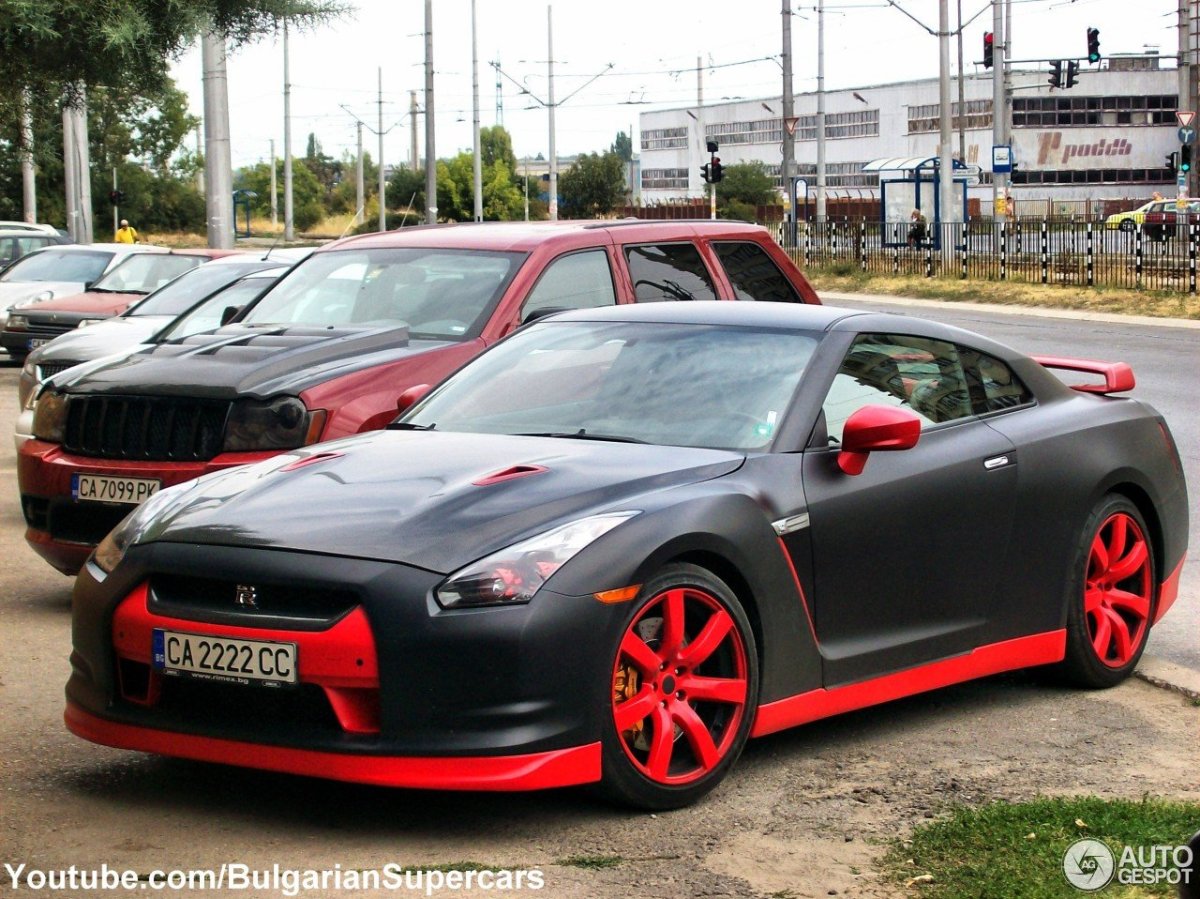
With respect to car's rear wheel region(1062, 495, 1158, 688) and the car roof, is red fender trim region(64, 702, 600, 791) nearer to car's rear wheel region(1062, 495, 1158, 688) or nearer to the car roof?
car's rear wheel region(1062, 495, 1158, 688)

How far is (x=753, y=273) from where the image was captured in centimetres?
948

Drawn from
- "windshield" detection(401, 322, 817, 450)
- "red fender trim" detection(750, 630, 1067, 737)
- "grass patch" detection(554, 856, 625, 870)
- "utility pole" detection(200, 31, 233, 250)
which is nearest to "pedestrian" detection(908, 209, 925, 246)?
"utility pole" detection(200, 31, 233, 250)

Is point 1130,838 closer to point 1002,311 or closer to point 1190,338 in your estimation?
point 1190,338

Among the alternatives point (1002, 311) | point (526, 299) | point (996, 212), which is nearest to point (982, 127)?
point (996, 212)

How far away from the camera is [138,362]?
8.00 metres

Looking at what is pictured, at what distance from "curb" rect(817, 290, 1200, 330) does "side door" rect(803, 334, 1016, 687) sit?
22.5m

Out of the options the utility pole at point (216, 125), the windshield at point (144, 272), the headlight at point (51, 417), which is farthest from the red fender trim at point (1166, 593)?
the utility pole at point (216, 125)

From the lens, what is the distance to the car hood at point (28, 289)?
23.8 metres

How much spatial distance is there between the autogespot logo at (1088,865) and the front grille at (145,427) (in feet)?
13.7

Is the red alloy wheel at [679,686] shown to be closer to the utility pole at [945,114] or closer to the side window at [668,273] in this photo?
the side window at [668,273]

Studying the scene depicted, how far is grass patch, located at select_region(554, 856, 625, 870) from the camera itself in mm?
4379

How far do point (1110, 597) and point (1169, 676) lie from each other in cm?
41

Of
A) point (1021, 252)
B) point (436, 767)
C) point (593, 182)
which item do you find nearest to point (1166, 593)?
point (436, 767)

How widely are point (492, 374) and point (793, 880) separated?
2.43m
